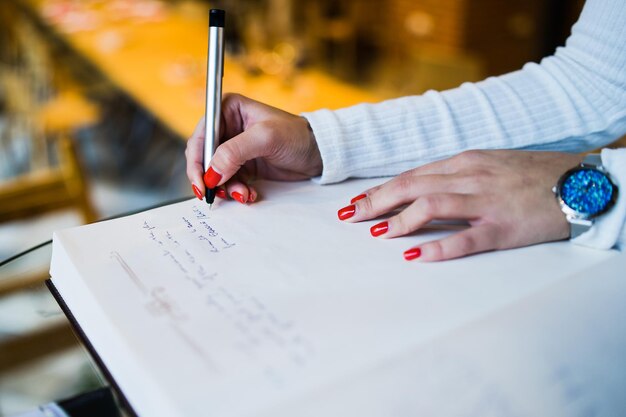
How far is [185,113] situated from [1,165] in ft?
5.68

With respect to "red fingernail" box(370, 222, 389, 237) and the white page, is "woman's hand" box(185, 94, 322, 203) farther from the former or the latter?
the white page

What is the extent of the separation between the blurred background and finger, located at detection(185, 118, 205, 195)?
178 millimetres

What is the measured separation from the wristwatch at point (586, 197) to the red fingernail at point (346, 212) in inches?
7.6

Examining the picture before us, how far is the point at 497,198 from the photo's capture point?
562 mm

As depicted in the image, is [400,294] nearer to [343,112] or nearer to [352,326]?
[352,326]

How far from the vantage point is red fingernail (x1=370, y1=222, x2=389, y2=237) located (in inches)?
22.0

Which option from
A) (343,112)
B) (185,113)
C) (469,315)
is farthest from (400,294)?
(185,113)

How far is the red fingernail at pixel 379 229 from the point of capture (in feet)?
1.83

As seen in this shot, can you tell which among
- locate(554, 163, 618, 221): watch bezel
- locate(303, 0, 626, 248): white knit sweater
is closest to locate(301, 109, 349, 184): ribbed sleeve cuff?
locate(303, 0, 626, 248): white knit sweater

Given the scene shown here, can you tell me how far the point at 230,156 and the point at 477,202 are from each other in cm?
26

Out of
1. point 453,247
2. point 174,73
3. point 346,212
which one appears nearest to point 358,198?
point 346,212

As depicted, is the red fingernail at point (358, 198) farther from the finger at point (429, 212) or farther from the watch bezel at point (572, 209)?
the watch bezel at point (572, 209)

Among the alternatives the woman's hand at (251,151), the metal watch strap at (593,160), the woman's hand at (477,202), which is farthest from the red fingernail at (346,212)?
the metal watch strap at (593,160)

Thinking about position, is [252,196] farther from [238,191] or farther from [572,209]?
[572,209]
